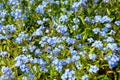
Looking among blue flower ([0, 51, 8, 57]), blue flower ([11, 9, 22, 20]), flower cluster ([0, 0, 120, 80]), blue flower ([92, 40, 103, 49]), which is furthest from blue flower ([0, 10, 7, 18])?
blue flower ([92, 40, 103, 49])

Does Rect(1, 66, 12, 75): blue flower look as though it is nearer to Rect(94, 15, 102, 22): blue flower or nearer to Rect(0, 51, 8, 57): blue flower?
Rect(0, 51, 8, 57): blue flower

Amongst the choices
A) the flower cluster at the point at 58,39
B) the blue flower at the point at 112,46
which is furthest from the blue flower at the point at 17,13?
the blue flower at the point at 112,46

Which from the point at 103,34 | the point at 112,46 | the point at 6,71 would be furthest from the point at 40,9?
the point at 112,46

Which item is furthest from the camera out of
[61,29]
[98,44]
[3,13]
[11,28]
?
[3,13]

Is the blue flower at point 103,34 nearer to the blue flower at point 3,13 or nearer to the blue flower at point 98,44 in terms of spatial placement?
the blue flower at point 98,44

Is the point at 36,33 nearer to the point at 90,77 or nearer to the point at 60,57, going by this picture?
the point at 60,57

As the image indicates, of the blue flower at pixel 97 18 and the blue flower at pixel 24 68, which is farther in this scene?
the blue flower at pixel 97 18

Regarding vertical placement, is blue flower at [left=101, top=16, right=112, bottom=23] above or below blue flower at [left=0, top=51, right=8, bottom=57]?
above

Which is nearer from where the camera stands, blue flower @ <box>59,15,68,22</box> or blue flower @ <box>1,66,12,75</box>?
blue flower @ <box>1,66,12,75</box>

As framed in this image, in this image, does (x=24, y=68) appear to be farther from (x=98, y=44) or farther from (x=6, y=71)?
(x=98, y=44)

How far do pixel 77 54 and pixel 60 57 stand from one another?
0.26 meters

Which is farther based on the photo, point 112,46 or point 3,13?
point 3,13

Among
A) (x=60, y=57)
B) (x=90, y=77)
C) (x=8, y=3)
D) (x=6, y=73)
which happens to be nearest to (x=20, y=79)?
(x=6, y=73)

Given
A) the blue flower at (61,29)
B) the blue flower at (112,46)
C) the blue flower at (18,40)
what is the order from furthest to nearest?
the blue flower at (18,40) → the blue flower at (61,29) → the blue flower at (112,46)
